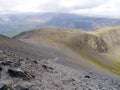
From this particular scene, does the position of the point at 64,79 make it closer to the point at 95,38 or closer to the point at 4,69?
the point at 4,69

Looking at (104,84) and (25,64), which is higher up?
(25,64)

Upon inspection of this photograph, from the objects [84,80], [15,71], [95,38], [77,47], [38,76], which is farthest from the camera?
[95,38]

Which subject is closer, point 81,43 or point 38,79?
point 38,79

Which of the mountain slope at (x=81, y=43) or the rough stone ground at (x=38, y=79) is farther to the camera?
the mountain slope at (x=81, y=43)

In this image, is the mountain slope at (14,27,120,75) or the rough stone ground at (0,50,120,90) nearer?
the rough stone ground at (0,50,120,90)

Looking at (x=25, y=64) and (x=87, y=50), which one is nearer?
(x=25, y=64)

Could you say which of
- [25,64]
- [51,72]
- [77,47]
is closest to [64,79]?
[51,72]

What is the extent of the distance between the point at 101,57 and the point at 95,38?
2263 centimetres

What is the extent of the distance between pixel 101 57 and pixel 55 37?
2303 cm

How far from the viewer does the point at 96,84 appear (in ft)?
164

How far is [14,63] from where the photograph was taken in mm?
47750

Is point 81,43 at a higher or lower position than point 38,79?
lower

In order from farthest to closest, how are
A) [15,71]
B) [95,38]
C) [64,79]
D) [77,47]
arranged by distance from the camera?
[95,38] < [77,47] < [64,79] < [15,71]

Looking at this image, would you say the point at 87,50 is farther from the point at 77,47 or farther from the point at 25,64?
the point at 25,64
